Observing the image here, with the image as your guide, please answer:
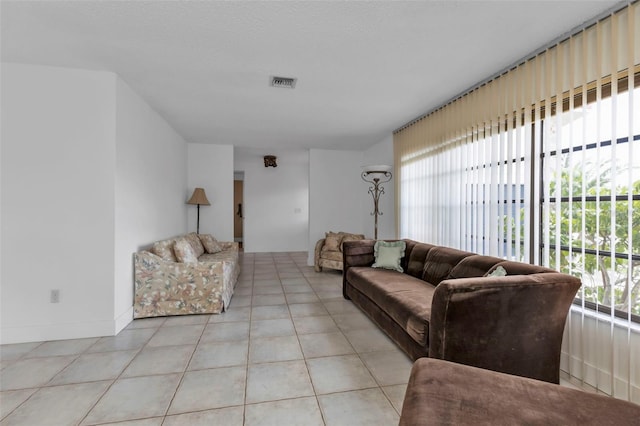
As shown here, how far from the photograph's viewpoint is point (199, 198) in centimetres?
532

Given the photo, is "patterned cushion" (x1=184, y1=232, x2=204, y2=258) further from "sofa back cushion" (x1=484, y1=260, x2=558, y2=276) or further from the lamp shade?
"sofa back cushion" (x1=484, y1=260, x2=558, y2=276)

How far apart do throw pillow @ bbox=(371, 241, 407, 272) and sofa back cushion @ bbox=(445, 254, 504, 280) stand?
86 centimetres

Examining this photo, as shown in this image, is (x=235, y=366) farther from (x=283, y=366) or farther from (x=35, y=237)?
(x=35, y=237)

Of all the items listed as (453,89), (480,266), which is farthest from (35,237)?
(453,89)

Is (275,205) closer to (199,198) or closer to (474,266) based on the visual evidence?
(199,198)

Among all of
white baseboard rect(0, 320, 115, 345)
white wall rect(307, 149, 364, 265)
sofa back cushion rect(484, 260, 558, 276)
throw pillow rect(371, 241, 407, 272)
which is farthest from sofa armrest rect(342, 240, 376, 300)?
white baseboard rect(0, 320, 115, 345)

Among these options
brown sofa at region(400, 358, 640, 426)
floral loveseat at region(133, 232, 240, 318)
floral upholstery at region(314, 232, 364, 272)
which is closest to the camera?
brown sofa at region(400, 358, 640, 426)

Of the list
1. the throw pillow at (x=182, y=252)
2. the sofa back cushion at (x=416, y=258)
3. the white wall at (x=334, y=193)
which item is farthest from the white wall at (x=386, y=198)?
the throw pillow at (x=182, y=252)

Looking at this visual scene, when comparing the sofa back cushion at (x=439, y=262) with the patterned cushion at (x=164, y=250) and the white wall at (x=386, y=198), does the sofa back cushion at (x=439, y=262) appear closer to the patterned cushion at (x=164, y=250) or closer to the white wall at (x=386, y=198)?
A: the white wall at (x=386, y=198)

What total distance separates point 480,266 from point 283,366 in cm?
179

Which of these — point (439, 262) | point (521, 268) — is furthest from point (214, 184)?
point (521, 268)

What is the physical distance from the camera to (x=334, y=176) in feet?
20.5

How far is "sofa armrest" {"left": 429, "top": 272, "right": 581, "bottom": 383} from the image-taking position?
68.6 inches

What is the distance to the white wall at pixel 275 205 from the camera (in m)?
7.77
